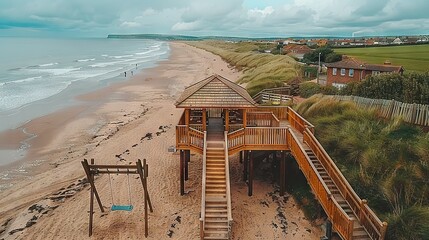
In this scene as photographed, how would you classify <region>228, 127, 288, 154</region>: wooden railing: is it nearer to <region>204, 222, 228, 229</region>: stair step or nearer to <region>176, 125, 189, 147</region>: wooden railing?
<region>176, 125, 189, 147</region>: wooden railing

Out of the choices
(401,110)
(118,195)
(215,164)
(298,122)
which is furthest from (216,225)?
(401,110)

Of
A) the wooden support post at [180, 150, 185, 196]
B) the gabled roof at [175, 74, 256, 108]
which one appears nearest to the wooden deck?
the wooden support post at [180, 150, 185, 196]

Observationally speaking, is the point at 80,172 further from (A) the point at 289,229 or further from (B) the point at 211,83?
(A) the point at 289,229

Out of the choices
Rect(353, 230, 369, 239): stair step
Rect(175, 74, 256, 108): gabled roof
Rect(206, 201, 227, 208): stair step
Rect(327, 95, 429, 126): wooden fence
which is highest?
Rect(175, 74, 256, 108): gabled roof

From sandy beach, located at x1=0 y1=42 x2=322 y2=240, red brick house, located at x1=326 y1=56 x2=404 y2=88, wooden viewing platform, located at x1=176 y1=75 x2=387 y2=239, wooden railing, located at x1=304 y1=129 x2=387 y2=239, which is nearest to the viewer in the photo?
wooden railing, located at x1=304 y1=129 x2=387 y2=239

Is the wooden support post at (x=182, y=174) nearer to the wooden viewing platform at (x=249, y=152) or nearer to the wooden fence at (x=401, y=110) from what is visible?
the wooden viewing platform at (x=249, y=152)

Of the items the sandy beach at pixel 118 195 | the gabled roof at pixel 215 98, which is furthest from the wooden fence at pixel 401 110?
the gabled roof at pixel 215 98

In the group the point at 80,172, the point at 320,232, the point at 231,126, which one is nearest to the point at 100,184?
the point at 80,172

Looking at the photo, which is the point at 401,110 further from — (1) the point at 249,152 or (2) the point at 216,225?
(2) the point at 216,225

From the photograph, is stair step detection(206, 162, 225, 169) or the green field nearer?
stair step detection(206, 162, 225, 169)
